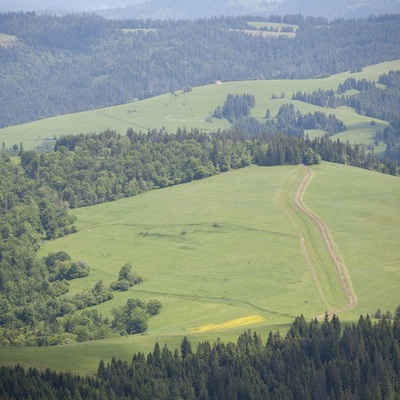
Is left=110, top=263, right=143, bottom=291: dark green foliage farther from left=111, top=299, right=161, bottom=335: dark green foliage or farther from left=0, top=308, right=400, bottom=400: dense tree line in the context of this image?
left=0, top=308, right=400, bottom=400: dense tree line

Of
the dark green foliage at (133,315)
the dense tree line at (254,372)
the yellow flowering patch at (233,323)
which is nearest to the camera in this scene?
the dense tree line at (254,372)

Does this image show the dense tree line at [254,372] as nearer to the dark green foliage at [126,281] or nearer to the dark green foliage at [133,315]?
the dark green foliage at [133,315]

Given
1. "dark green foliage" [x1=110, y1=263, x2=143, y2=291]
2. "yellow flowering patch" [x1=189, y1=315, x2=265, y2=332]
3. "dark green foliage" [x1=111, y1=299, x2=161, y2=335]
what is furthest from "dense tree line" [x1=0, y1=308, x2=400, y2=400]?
"dark green foliage" [x1=110, y1=263, x2=143, y2=291]

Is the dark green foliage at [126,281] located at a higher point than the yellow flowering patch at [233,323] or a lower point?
lower

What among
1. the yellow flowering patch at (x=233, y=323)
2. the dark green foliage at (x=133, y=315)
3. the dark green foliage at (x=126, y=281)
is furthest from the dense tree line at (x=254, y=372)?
the dark green foliage at (x=126, y=281)

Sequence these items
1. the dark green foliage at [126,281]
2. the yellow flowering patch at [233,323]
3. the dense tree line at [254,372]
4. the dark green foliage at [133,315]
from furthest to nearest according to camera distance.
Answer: the dark green foliage at [126,281] → the dark green foliage at [133,315] → the yellow flowering patch at [233,323] → the dense tree line at [254,372]

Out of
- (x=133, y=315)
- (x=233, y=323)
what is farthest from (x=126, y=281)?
(x=233, y=323)

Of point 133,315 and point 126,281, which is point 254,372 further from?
point 126,281

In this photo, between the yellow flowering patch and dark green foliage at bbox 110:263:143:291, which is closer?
the yellow flowering patch
